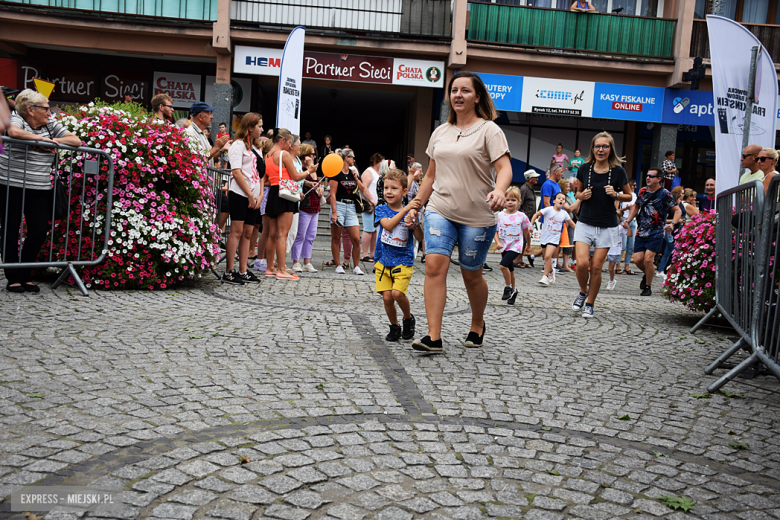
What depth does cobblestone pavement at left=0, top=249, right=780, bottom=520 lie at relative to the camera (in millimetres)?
2719

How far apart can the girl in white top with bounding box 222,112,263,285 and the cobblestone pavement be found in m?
2.24

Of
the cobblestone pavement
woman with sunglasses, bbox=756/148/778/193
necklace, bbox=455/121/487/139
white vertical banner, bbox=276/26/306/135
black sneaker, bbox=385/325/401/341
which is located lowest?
the cobblestone pavement

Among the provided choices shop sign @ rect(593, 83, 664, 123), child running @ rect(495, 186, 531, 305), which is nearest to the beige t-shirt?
child running @ rect(495, 186, 531, 305)

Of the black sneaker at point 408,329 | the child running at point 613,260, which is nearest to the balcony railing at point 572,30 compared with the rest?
the child running at point 613,260

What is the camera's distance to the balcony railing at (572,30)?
1942cm

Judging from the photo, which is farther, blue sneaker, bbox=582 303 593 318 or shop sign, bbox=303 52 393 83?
shop sign, bbox=303 52 393 83

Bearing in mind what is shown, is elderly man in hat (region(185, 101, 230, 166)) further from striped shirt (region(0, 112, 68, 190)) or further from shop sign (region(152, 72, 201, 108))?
shop sign (region(152, 72, 201, 108))

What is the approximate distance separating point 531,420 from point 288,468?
1.46 meters

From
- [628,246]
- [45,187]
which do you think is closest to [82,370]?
[45,187]

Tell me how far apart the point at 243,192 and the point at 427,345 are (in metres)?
4.19

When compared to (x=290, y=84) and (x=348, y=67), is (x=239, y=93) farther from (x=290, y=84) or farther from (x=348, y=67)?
(x=290, y=84)

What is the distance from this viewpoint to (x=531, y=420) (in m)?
3.75

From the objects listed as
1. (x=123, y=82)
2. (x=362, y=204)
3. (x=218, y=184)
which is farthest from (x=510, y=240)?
(x=123, y=82)

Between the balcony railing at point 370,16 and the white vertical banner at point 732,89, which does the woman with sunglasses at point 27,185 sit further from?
the balcony railing at point 370,16
